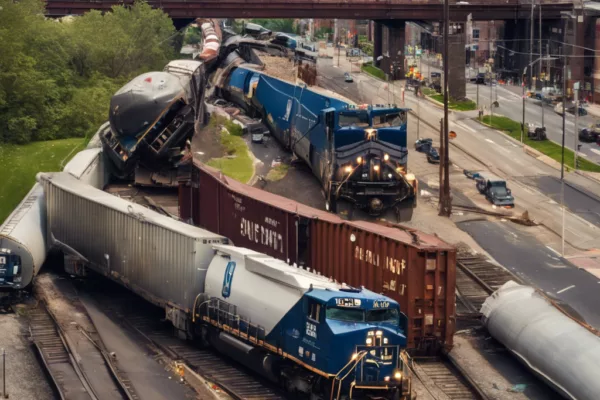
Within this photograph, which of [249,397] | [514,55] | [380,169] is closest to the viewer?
[249,397]

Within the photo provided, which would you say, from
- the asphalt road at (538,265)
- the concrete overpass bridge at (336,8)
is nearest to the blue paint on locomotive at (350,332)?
the asphalt road at (538,265)

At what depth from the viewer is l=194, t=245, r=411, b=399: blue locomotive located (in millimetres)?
28391

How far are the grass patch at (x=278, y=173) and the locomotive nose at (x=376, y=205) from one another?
9.77 metres

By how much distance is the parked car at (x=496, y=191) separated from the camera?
6169 centimetres

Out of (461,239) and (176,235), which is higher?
(176,235)

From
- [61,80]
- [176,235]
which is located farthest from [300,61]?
[176,235]

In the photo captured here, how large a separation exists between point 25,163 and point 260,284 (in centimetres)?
3505

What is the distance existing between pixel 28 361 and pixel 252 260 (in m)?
8.62

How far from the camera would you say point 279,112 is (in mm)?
63375

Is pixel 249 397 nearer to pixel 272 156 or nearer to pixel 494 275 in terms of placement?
pixel 494 275

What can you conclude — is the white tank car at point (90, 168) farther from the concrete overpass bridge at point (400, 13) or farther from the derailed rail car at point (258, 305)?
the concrete overpass bridge at point (400, 13)

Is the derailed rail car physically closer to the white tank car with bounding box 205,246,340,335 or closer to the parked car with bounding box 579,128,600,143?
the white tank car with bounding box 205,246,340,335

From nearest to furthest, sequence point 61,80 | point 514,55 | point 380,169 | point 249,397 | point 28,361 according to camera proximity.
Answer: point 249,397
point 28,361
point 380,169
point 61,80
point 514,55

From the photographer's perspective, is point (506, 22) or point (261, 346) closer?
point (261, 346)
